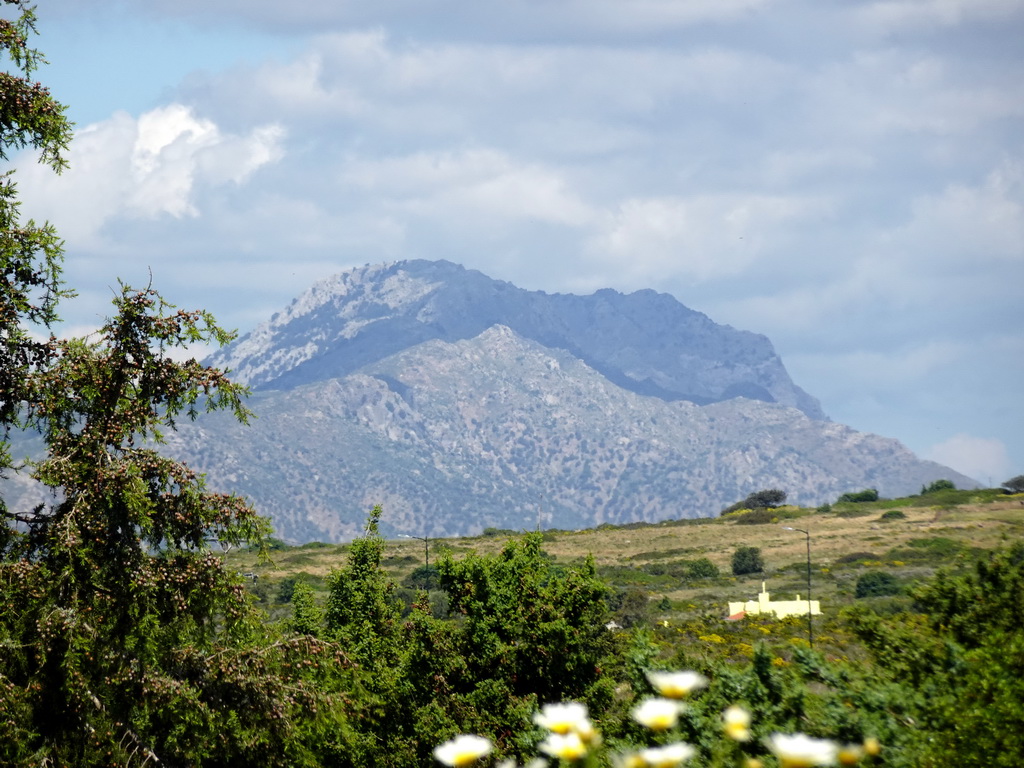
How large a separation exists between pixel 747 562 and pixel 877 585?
3049 centimetres

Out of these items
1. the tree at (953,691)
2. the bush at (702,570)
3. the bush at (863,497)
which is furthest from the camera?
the bush at (863,497)

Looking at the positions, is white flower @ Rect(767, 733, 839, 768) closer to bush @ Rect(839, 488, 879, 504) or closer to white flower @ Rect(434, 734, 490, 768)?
white flower @ Rect(434, 734, 490, 768)

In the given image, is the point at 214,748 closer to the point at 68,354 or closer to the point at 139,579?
the point at 139,579

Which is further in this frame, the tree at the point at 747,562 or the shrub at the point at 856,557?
the tree at the point at 747,562

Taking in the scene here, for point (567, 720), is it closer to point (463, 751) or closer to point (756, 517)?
point (463, 751)

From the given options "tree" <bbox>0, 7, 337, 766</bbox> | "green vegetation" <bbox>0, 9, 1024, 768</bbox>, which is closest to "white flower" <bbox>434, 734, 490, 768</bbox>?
"green vegetation" <bbox>0, 9, 1024, 768</bbox>

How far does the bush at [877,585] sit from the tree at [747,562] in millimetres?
25416

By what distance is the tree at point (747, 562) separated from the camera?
11838 cm

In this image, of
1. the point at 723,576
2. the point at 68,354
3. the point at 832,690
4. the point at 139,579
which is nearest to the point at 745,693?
the point at 832,690

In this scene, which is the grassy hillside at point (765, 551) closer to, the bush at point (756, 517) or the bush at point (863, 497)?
the bush at point (756, 517)

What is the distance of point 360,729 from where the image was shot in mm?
30312

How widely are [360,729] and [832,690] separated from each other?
17.7 metres

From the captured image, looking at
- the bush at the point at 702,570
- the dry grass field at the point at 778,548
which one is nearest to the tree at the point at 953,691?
the dry grass field at the point at 778,548

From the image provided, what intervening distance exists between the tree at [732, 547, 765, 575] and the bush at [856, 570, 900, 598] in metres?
25.4
